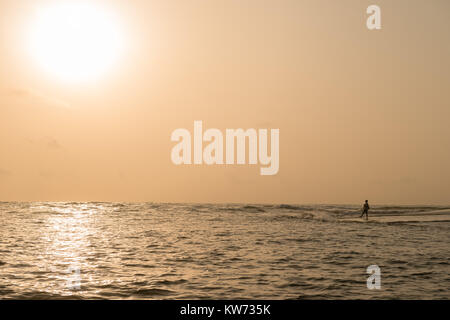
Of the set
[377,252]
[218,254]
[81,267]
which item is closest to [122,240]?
[218,254]

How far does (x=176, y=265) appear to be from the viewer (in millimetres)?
23391

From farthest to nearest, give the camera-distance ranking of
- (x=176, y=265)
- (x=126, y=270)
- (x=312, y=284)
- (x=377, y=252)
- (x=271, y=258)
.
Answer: (x=377, y=252) → (x=271, y=258) → (x=176, y=265) → (x=126, y=270) → (x=312, y=284)

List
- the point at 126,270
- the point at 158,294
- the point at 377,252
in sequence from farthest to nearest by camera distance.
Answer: the point at 377,252 → the point at 126,270 → the point at 158,294

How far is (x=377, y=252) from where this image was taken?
29125 millimetres

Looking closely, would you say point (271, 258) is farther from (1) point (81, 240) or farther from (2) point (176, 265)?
(1) point (81, 240)

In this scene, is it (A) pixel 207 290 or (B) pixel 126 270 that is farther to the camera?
(B) pixel 126 270

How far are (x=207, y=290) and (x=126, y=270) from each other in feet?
18.6
